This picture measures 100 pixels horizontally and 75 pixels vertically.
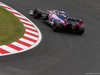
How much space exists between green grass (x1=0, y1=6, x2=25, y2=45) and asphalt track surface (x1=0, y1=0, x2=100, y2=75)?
5.21 ft

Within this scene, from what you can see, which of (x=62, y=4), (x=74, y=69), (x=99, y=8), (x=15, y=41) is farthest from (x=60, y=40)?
(x=99, y=8)

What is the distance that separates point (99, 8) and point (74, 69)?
53.8 feet

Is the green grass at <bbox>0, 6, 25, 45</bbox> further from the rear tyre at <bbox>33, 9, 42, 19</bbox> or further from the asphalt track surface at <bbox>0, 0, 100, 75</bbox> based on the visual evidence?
the rear tyre at <bbox>33, 9, 42, 19</bbox>

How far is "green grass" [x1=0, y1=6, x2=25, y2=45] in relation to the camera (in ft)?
49.2

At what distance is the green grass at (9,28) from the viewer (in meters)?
15.0

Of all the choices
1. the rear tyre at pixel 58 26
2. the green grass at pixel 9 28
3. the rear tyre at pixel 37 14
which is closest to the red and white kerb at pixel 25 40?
the green grass at pixel 9 28

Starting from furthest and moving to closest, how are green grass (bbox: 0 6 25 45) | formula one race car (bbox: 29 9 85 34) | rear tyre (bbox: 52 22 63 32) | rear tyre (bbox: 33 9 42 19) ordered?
rear tyre (bbox: 33 9 42 19), formula one race car (bbox: 29 9 85 34), rear tyre (bbox: 52 22 63 32), green grass (bbox: 0 6 25 45)

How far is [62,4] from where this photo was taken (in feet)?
86.5

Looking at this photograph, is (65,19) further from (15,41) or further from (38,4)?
(38,4)

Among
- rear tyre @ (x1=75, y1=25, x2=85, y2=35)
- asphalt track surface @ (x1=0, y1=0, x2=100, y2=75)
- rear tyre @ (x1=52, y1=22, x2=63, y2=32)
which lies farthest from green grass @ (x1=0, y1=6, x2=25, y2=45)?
rear tyre @ (x1=75, y1=25, x2=85, y2=35)

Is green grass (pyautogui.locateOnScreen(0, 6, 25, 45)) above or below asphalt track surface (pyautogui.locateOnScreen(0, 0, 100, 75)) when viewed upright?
above

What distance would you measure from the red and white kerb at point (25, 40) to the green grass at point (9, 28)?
1.14ft

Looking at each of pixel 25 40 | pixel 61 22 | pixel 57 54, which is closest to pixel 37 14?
pixel 61 22

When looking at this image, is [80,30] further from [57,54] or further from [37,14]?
[57,54]
